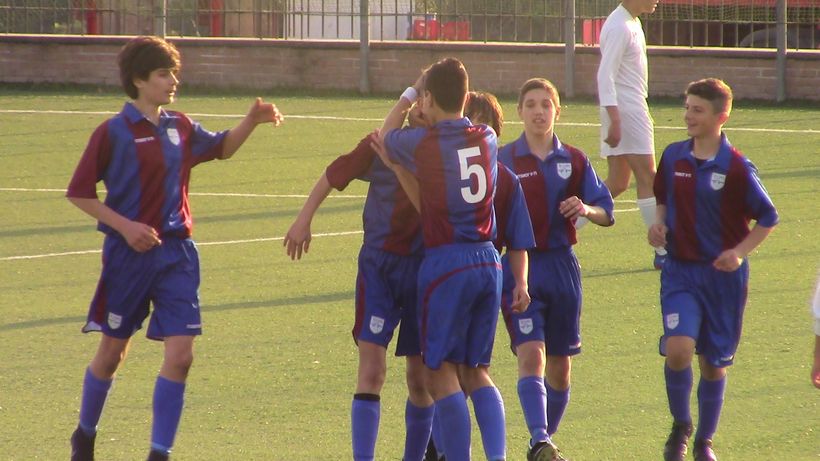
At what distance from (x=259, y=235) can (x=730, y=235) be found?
5.79m

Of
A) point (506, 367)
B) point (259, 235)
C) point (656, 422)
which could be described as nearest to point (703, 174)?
point (656, 422)

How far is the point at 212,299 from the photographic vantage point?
29.6 feet

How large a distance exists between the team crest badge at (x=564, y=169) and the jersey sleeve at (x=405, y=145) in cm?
97

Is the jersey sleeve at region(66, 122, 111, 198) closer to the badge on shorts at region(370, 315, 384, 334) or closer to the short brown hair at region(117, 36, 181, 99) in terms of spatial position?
the short brown hair at region(117, 36, 181, 99)

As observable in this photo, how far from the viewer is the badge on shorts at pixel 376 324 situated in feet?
18.3

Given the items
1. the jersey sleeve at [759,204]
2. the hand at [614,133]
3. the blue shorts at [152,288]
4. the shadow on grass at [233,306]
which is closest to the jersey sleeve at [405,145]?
the blue shorts at [152,288]

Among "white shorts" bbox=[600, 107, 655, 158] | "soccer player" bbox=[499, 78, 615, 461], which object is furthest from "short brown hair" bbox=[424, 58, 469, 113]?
"white shorts" bbox=[600, 107, 655, 158]

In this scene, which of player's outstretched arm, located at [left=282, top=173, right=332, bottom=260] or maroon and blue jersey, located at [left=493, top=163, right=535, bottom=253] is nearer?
player's outstretched arm, located at [left=282, top=173, right=332, bottom=260]

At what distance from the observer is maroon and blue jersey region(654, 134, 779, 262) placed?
5.89 meters

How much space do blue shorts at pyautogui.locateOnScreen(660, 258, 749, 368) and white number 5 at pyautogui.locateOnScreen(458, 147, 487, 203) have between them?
3.69 feet

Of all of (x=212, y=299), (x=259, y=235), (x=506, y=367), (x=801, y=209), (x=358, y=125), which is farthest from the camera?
(x=358, y=125)

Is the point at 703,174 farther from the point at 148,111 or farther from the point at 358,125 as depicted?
the point at 358,125

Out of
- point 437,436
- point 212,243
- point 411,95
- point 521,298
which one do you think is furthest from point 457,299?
point 212,243

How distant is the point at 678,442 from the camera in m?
5.87
